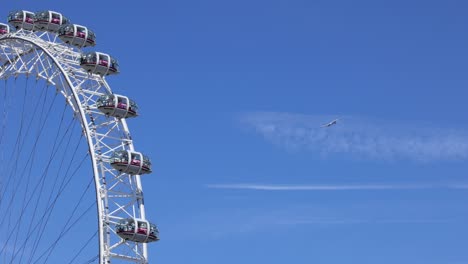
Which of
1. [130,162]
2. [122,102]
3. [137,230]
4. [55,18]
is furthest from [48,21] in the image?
[137,230]

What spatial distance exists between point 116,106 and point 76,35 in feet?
25.9

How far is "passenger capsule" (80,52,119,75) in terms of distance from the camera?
87938mm

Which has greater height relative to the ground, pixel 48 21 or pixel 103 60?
pixel 48 21

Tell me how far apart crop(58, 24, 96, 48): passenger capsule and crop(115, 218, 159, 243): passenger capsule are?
53.8 feet

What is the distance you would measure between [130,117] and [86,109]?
3.39 metres

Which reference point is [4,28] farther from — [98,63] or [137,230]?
[137,230]

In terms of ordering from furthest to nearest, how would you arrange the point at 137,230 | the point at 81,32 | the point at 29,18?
the point at 29,18
the point at 81,32
the point at 137,230

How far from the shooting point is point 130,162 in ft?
277

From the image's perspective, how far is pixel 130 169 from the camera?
84625 millimetres

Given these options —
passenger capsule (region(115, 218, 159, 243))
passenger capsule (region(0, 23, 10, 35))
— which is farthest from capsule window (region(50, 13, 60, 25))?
passenger capsule (region(115, 218, 159, 243))

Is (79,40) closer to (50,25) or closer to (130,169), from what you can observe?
(50,25)

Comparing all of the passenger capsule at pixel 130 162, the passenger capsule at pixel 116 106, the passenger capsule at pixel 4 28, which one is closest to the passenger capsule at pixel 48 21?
the passenger capsule at pixel 4 28

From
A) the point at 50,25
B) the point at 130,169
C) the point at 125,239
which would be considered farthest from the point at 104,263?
the point at 50,25

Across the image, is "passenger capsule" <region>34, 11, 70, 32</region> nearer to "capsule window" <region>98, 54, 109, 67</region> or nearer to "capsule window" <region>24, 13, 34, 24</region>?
"capsule window" <region>24, 13, 34, 24</region>
